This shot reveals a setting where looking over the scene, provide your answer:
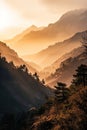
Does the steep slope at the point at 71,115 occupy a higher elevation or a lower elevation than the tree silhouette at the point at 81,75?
lower

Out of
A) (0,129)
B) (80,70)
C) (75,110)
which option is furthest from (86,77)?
(0,129)

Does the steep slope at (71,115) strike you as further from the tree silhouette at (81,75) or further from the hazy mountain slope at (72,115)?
the tree silhouette at (81,75)

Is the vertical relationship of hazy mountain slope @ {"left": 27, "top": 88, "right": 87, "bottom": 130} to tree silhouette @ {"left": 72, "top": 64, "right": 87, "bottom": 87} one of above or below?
below

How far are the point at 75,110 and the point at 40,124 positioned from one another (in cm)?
1245

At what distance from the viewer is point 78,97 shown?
2854 inches

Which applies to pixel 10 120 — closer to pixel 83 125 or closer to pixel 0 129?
pixel 0 129

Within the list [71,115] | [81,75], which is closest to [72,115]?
[71,115]

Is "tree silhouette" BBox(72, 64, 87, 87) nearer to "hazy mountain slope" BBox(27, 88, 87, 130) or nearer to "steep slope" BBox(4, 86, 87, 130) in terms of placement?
"steep slope" BBox(4, 86, 87, 130)

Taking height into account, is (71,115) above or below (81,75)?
below

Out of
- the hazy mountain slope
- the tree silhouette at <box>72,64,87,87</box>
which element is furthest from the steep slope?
the tree silhouette at <box>72,64,87,87</box>

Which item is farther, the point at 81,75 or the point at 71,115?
the point at 81,75

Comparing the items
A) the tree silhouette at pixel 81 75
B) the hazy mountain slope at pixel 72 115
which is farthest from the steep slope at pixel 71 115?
the tree silhouette at pixel 81 75

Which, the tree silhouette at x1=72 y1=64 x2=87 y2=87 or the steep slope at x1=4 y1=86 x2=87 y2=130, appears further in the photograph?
the tree silhouette at x1=72 y1=64 x2=87 y2=87

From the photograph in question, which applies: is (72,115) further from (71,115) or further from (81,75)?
(81,75)
